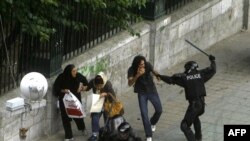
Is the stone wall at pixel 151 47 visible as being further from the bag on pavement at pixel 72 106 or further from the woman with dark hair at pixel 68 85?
the bag on pavement at pixel 72 106

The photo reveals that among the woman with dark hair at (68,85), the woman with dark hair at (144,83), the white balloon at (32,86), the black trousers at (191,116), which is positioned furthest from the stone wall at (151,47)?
the black trousers at (191,116)

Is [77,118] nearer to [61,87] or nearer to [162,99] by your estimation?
[61,87]

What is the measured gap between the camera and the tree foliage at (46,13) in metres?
12.3

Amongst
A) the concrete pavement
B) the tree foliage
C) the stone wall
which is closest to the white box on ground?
the tree foliage

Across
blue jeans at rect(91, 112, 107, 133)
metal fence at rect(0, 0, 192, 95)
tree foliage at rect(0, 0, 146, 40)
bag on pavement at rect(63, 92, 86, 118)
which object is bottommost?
blue jeans at rect(91, 112, 107, 133)

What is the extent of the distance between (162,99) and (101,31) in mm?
1885

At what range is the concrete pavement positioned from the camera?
14.8 m

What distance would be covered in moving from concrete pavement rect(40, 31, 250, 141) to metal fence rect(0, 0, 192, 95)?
1239 millimetres

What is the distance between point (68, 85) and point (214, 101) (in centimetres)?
365

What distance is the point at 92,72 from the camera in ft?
51.1

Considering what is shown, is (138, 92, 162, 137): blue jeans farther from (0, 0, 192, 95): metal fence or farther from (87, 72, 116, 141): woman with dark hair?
(0, 0, 192, 95): metal fence

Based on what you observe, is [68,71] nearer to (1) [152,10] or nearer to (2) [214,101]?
(2) [214,101]

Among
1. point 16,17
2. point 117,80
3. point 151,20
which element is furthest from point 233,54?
point 16,17

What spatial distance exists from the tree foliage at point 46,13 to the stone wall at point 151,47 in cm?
152
